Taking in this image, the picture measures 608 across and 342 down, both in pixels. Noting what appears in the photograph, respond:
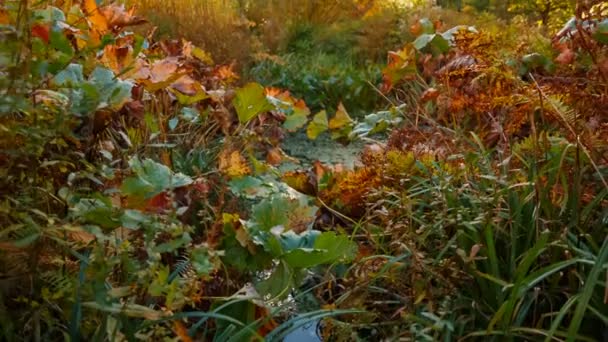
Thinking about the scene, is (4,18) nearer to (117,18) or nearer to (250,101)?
(117,18)

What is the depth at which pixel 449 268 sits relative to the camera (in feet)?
6.21

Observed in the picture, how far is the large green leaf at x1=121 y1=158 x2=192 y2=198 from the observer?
178cm

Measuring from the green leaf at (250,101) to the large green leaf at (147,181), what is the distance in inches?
27.3

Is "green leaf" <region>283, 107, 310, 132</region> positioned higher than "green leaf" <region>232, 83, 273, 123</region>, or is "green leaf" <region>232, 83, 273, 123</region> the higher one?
"green leaf" <region>232, 83, 273, 123</region>

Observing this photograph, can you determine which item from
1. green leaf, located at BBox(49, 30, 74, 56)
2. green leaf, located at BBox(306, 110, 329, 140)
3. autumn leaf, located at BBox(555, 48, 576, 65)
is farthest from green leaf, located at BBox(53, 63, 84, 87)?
autumn leaf, located at BBox(555, 48, 576, 65)

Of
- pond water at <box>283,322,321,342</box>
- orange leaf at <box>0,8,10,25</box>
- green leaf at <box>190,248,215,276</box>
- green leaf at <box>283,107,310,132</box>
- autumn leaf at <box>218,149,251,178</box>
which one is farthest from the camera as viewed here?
green leaf at <box>283,107,310,132</box>

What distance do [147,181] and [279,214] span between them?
429mm

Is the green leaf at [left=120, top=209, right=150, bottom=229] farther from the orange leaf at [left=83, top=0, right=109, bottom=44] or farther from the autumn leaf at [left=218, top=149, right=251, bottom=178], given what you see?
the orange leaf at [left=83, top=0, right=109, bottom=44]

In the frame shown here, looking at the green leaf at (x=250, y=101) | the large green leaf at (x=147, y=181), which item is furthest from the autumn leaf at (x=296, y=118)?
the large green leaf at (x=147, y=181)

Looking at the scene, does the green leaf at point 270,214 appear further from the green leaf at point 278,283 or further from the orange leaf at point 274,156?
the orange leaf at point 274,156

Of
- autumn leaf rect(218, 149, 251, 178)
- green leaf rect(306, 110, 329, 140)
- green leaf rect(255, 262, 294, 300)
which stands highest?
autumn leaf rect(218, 149, 251, 178)

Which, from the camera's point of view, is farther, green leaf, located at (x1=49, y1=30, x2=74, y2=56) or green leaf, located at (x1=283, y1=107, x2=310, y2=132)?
green leaf, located at (x1=283, y1=107, x2=310, y2=132)

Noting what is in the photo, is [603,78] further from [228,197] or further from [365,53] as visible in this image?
[365,53]

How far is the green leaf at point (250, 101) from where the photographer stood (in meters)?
2.51
